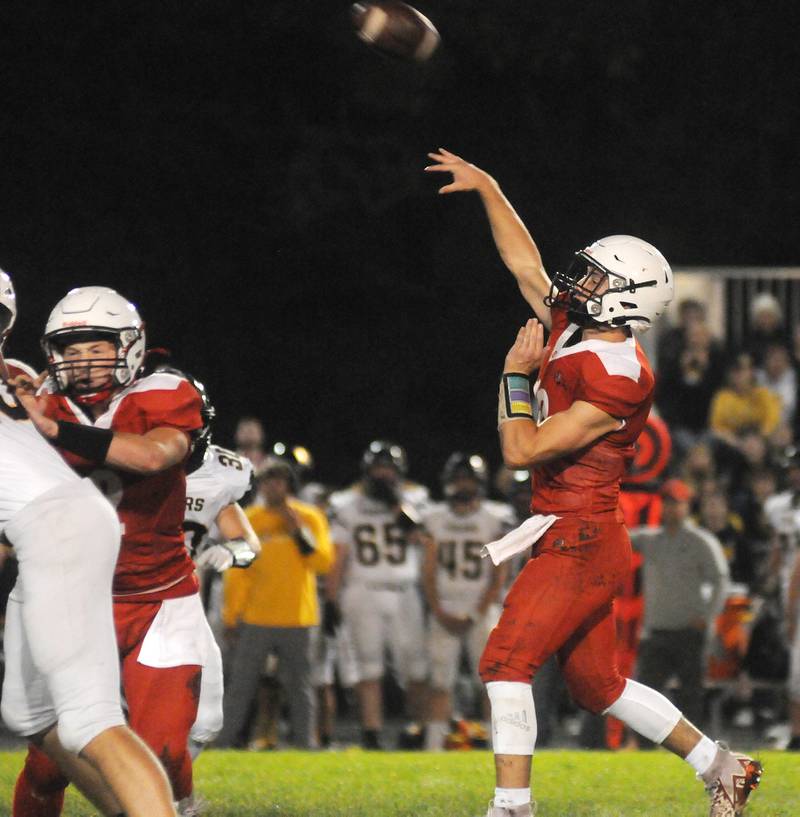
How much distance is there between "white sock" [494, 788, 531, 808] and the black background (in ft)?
34.7

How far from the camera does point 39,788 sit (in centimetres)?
505

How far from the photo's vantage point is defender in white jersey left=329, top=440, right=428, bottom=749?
10258mm

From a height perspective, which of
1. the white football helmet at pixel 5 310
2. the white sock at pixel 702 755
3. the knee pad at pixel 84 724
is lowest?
the white sock at pixel 702 755

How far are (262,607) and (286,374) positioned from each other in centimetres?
706

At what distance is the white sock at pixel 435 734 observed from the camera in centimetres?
972

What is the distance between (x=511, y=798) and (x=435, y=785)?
1.50m

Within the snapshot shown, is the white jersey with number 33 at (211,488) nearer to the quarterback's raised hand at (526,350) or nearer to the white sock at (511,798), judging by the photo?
the quarterback's raised hand at (526,350)

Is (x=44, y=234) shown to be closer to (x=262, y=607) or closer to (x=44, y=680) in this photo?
(x=262, y=607)

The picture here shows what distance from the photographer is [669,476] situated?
1190cm

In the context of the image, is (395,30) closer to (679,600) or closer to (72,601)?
(72,601)

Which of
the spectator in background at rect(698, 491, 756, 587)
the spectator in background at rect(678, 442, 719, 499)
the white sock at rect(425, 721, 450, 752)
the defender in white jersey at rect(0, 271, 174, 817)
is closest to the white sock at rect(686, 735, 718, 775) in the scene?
the defender in white jersey at rect(0, 271, 174, 817)

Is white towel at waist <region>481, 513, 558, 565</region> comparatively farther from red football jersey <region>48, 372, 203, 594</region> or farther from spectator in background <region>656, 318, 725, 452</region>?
spectator in background <region>656, 318, 725, 452</region>

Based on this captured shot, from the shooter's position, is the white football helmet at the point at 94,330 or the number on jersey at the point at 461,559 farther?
the number on jersey at the point at 461,559

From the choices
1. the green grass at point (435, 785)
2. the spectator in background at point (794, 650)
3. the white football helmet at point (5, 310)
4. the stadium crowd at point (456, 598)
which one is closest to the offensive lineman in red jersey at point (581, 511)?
the green grass at point (435, 785)
